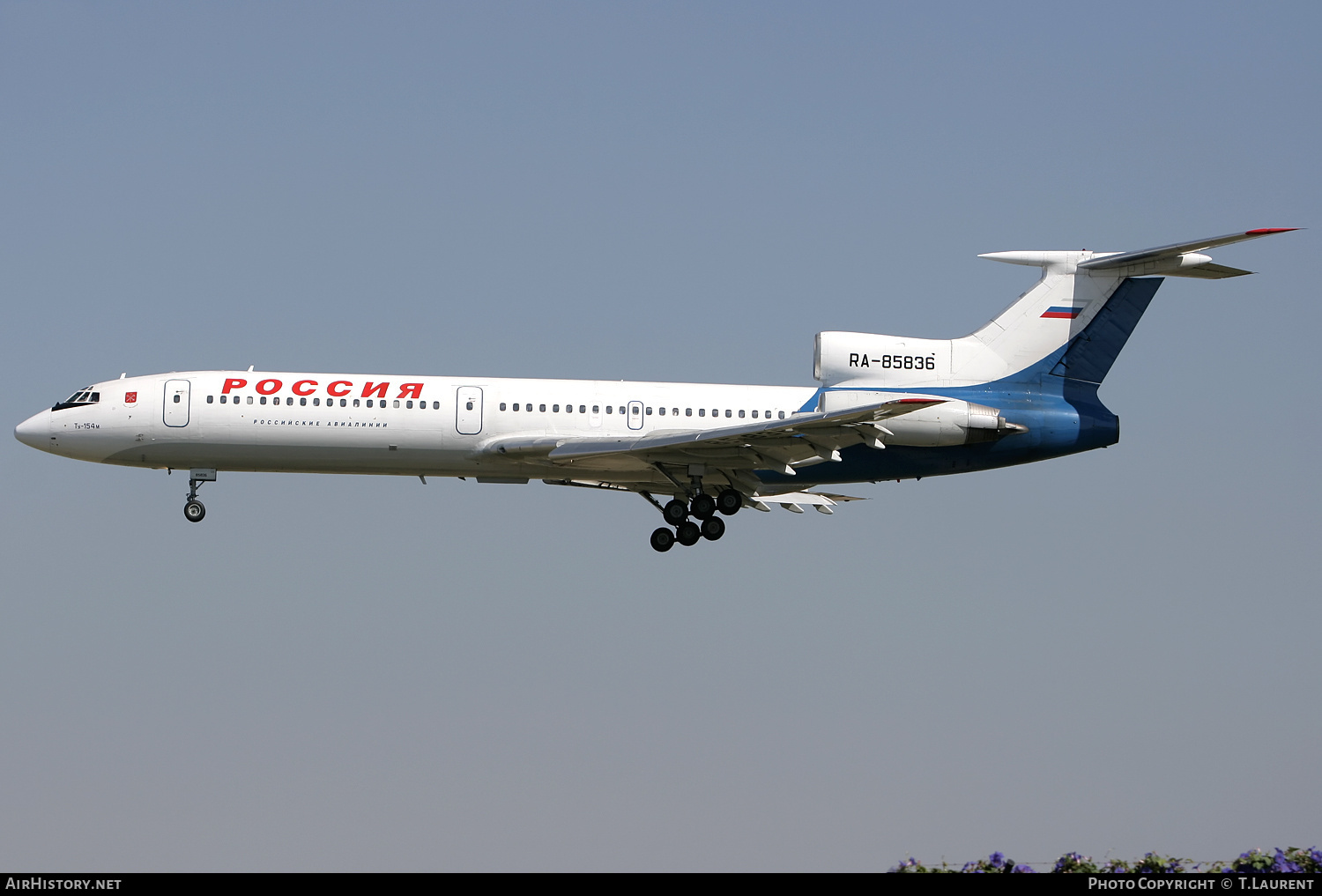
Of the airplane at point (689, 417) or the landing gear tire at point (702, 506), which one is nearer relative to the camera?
the airplane at point (689, 417)

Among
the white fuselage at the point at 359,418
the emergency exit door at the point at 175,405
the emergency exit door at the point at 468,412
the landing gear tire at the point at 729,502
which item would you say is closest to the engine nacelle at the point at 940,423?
the white fuselage at the point at 359,418

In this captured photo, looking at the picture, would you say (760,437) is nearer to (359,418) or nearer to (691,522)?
(691,522)

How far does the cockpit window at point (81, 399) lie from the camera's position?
35750 millimetres

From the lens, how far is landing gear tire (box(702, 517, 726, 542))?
118ft

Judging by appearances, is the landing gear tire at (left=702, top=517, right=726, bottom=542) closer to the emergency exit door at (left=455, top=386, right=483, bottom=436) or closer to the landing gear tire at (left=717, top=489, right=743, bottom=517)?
the landing gear tire at (left=717, top=489, right=743, bottom=517)

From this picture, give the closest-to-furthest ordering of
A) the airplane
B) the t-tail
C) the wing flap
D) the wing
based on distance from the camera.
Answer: the wing flap < the wing < the airplane < the t-tail

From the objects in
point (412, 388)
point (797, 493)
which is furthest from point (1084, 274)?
point (412, 388)

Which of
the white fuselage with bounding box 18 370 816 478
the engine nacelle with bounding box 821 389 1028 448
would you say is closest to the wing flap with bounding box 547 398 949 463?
the engine nacelle with bounding box 821 389 1028 448

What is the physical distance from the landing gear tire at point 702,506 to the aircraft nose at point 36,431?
1495cm

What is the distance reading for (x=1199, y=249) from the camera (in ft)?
116

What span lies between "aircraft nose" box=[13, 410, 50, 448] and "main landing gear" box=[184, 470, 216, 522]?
11.3 ft

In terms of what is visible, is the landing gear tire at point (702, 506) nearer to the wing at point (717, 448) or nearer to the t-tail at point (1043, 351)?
the wing at point (717, 448)

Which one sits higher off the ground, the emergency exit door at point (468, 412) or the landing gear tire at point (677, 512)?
the emergency exit door at point (468, 412)

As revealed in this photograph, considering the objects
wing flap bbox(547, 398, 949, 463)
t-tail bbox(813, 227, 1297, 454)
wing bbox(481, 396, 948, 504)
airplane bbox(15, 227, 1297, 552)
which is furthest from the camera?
t-tail bbox(813, 227, 1297, 454)
